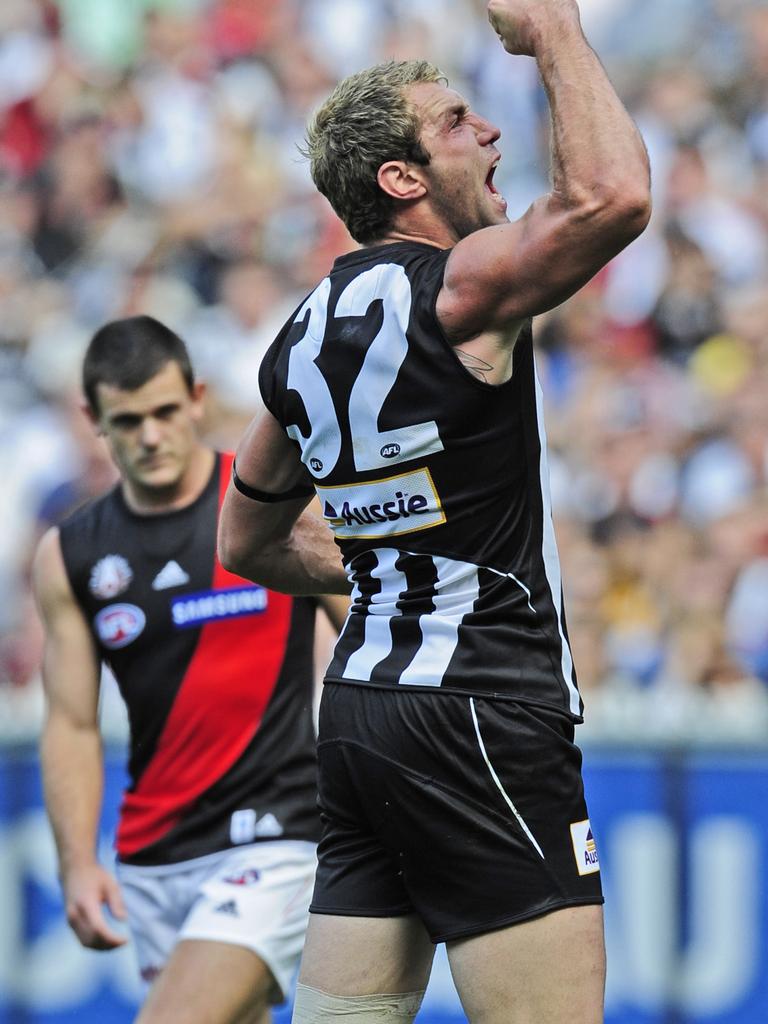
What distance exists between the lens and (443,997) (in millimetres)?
7312

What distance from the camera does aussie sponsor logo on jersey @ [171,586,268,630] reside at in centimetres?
537

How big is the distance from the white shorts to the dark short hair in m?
1.61

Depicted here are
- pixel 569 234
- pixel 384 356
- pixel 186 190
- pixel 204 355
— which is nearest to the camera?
pixel 569 234

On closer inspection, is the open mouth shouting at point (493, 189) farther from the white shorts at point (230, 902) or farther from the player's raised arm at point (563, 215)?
the white shorts at point (230, 902)

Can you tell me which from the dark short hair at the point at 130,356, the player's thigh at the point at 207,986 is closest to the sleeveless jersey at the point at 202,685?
the player's thigh at the point at 207,986

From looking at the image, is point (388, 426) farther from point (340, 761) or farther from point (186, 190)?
point (186, 190)

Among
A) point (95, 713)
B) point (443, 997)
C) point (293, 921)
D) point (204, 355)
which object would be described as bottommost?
point (443, 997)

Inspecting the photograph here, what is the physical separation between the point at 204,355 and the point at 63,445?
1093 millimetres

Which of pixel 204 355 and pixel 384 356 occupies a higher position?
pixel 204 355

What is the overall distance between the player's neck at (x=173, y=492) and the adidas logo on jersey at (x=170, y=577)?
220 millimetres

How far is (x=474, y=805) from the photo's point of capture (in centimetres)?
340

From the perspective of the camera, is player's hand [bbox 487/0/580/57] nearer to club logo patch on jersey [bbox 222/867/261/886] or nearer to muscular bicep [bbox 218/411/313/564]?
muscular bicep [bbox 218/411/313/564]

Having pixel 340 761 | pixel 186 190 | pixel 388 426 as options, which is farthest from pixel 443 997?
pixel 186 190

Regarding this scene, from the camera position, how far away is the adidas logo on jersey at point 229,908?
5.09 m
